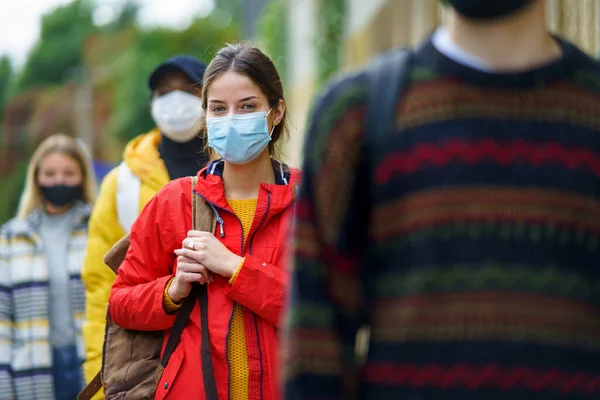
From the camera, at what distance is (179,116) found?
530 cm

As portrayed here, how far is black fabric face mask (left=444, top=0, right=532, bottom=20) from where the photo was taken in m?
2.18

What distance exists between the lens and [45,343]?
6.39m

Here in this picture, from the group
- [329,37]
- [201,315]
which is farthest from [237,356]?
[329,37]

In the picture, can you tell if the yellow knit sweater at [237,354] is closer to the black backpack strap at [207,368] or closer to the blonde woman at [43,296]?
the black backpack strap at [207,368]

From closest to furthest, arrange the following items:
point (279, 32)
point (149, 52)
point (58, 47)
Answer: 1. point (279, 32)
2. point (149, 52)
3. point (58, 47)

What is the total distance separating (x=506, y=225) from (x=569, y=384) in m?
0.32

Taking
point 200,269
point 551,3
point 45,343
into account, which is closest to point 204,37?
point 551,3

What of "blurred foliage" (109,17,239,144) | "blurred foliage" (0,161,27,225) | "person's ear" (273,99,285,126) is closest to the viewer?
"person's ear" (273,99,285,126)

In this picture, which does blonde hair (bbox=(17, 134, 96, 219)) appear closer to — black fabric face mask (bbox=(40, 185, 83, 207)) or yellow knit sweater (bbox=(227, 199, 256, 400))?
black fabric face mask (bbox=(40, 185, 83, 207))

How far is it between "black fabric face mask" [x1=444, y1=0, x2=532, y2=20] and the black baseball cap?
3.14 m

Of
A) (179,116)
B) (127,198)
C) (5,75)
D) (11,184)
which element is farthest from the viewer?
(5,75)

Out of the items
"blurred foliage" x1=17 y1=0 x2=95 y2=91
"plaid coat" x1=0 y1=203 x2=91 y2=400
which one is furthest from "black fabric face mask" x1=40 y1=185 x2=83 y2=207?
"blurred foliage" x1=17 y1=0 x2=95 y2=91

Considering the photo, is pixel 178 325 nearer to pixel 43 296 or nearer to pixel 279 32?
pixel 43 296

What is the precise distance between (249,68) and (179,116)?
1.47 m
